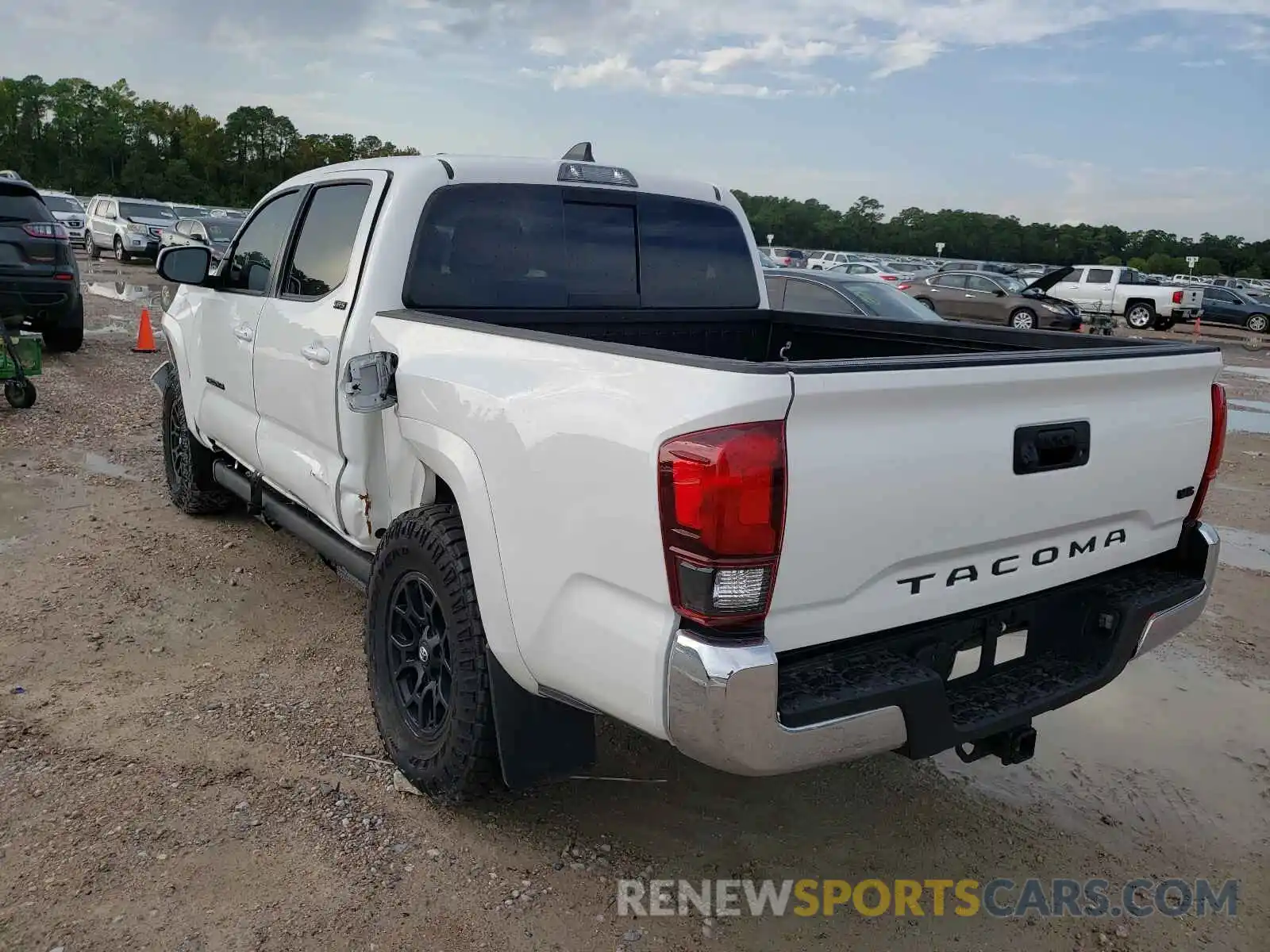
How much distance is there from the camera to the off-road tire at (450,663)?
2877 millimetres

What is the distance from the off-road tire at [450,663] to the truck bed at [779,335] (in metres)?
0.65

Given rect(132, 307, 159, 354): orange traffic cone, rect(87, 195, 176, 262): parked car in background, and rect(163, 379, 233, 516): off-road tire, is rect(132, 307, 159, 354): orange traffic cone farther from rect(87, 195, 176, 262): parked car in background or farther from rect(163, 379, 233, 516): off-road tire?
rect(87, 195, 176, 262): parked car in background

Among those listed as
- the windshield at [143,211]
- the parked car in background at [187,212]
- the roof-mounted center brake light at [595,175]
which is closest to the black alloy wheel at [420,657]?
the roof-mounted center brake light at [595,175]

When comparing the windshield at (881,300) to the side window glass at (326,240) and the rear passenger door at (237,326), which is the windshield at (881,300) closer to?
the rear passenger door at (237,326)

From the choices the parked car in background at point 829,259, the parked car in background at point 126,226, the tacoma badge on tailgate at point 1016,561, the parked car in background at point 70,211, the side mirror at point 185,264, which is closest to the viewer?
the tacoma badge on tailgate at point 1016,561

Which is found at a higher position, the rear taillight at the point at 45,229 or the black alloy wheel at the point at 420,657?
the rear taillight at the point at 45,229

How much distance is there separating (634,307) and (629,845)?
2136 millimetres

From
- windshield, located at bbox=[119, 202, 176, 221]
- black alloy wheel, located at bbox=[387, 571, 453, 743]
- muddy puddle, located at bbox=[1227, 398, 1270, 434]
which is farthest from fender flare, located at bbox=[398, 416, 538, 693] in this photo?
windshield, located at bbox=[119, 202, 176, 221]

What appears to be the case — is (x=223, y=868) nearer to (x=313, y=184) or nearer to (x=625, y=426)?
(x=625, y=426)

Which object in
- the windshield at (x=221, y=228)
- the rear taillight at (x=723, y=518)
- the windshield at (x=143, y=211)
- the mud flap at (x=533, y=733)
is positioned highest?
the windshield at (x=143, y=211)

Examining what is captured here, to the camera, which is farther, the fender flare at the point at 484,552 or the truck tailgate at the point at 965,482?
the fender flare at the point at 484,552

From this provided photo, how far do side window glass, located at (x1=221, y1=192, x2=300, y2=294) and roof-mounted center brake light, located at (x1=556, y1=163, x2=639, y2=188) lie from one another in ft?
4.36

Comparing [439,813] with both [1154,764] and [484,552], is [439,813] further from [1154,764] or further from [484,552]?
[1154,764]

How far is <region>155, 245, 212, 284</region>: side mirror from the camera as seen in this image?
4.77 m
